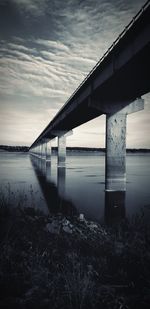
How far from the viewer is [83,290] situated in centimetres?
353

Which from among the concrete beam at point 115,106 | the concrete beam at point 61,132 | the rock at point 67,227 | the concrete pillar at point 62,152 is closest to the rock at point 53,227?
the rock at point 67,227

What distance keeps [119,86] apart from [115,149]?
520 cm

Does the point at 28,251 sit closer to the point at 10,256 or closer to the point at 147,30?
the point at 10,256

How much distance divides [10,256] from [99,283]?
2036mm

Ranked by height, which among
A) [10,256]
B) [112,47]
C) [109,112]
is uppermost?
[112,47]

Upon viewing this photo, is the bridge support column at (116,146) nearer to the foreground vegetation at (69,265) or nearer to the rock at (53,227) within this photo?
the foreground vegetation at (69,265)

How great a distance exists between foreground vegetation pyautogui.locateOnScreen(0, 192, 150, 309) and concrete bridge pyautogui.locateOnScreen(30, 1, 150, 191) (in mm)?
8477

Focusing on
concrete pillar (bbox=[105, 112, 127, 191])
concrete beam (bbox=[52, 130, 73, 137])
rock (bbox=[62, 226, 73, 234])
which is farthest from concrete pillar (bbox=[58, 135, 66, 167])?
rock (bbox=[62, 226, 73, 234])

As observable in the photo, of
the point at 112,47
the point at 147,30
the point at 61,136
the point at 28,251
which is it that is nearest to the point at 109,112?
the point at 112,47

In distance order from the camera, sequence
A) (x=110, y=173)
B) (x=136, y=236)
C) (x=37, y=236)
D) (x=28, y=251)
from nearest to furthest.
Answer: (x=28, y=251)
(x=37, y=236)
(x=136, y=236)
(x=110, y=173)

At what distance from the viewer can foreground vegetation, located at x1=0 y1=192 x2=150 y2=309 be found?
366 cm

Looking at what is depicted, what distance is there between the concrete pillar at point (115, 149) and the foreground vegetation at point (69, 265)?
10784 millimetres

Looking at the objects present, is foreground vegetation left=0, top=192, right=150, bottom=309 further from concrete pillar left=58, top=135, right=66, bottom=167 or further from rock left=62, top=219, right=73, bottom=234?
concrete pillar left=58, top=135, right=66, bottom=167

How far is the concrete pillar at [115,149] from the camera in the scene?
1830cm
